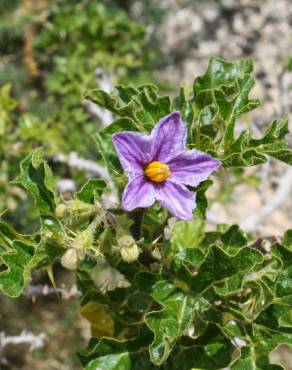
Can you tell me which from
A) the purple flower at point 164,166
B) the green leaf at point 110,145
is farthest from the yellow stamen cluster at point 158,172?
the green leaf at point 110,145

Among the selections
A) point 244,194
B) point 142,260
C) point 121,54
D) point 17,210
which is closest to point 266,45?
point 244,194

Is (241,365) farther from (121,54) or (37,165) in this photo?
(121,54)

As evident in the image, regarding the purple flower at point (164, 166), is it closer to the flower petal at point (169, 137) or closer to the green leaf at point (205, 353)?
the flower petal at point (169, 137)

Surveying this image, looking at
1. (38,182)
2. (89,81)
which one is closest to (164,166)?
(38,182)

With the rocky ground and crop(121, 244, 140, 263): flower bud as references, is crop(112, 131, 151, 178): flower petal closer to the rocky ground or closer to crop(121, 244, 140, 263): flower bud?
crop(121, 244, 140, 263): flower bud

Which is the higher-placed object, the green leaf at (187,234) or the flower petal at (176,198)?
the flower petal at (176,198)

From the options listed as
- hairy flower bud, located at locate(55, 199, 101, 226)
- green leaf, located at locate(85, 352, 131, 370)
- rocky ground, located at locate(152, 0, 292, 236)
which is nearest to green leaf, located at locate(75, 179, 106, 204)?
hairy flower bud, located at locate(55, 199, 101, 226)

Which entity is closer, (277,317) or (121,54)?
(277,317)
